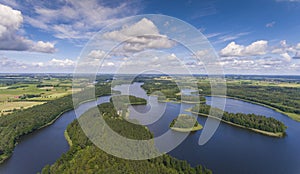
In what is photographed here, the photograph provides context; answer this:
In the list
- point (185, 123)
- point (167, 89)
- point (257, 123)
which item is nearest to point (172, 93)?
point (167, 89)

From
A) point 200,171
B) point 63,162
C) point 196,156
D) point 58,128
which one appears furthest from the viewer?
point 58,128

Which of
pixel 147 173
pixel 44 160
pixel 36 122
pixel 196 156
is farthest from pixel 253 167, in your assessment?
pixel 36 122

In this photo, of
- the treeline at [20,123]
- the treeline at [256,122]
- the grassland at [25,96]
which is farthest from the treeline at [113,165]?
the grassland at [25,96]

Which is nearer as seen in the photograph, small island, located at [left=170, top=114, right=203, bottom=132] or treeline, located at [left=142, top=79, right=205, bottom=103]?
small island, located at [left=170, top=114, right=203, bottom=132]

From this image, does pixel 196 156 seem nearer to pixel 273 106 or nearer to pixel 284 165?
pixel 284 165

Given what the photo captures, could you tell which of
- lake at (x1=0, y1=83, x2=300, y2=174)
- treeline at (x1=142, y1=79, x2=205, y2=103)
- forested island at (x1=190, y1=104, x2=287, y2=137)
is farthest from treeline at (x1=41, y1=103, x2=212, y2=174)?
forested island at (x1=190, y1=104, x2=287, y2=137)

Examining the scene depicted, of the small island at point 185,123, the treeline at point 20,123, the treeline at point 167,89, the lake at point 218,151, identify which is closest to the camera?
the small island at point 185,123

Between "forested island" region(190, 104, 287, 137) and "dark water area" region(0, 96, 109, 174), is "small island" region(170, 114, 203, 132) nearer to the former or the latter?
"forested island" region(190, 104, 287, 137)

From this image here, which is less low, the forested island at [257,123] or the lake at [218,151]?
the forested island at [257,123]

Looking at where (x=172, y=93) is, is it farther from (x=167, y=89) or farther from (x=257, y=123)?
(x=257, y=123)

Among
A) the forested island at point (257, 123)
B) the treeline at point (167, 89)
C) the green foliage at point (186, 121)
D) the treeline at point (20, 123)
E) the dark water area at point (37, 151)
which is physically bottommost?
the dark water area at point (37, 151)

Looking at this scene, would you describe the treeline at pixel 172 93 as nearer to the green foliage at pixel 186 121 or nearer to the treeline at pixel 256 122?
the green foliage at pixel 186 121
